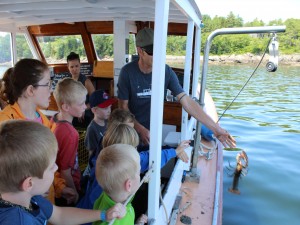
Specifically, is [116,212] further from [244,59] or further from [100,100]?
[244,59]

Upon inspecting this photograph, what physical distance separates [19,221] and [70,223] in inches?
17.8

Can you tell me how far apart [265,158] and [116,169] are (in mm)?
6922

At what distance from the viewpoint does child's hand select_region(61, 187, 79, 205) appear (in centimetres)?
180

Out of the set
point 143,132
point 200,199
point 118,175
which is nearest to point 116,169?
point 118,175

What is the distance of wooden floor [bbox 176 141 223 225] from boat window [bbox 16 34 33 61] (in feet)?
15.0

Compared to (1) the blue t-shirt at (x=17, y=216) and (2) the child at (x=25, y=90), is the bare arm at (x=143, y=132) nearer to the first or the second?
(2) the child at (x=25, y=90)

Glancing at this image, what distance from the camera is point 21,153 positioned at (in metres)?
0.86

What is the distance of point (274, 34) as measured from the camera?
2.23m

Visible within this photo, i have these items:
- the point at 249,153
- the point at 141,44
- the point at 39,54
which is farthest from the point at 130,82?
the point at 249,153

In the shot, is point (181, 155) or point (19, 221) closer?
point (19, 221)

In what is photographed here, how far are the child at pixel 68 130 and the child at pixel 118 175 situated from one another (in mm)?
588

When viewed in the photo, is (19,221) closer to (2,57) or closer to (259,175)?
(2,57)

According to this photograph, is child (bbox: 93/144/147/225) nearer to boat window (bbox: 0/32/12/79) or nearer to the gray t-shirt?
the gray t-shirt

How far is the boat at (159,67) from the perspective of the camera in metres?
1.44
